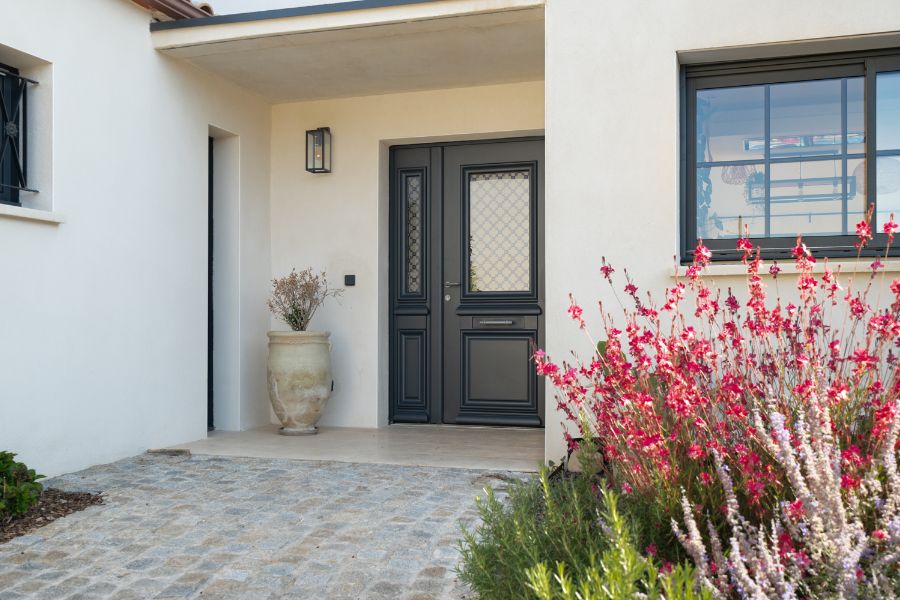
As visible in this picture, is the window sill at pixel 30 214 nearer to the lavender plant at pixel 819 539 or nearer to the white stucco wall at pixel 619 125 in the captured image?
the white stucco wall at pixel 619 125

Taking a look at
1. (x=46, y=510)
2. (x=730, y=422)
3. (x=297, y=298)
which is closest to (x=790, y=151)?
(x=730, y=422)

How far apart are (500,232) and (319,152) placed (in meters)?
1.77

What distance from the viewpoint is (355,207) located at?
7.30 m

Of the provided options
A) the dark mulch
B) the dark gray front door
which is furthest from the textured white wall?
the dark mulch

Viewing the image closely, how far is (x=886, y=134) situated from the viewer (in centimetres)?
488

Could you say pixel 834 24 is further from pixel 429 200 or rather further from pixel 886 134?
pixel 429 200

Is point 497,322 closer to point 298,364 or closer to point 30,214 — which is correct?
point 298,364

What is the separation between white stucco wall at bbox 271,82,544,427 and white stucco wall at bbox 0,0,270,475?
1.62ft

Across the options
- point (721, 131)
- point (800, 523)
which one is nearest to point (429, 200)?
point (721, 131)

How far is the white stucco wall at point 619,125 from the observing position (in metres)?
4.95

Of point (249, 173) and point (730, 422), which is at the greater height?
point (249, 173)

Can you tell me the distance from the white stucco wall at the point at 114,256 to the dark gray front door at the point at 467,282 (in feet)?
4.60

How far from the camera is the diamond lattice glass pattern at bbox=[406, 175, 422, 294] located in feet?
24.4

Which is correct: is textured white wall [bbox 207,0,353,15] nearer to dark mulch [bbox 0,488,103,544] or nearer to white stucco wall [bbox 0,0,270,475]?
white stucco wall [bbox 0,0,270,475]
